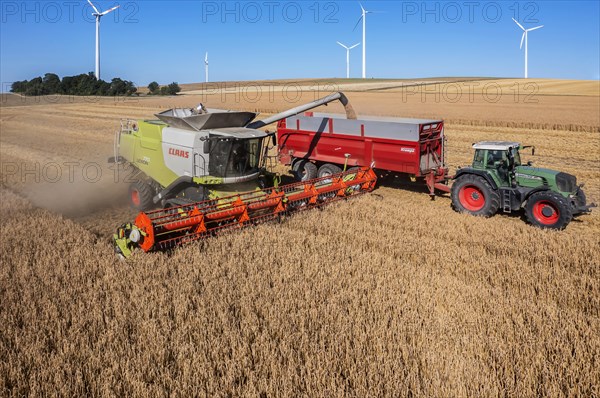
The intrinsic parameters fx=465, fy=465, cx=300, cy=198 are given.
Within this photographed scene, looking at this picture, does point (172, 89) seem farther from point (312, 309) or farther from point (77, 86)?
point (312, 309)

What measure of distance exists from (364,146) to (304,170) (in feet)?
7.62

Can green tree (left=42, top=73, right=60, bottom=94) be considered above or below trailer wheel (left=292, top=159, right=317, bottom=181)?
above

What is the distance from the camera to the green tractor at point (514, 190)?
871cm

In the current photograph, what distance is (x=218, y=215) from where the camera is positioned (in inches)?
319

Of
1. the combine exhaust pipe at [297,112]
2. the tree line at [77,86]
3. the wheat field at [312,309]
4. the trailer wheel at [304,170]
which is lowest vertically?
the wheat field at [312,309]

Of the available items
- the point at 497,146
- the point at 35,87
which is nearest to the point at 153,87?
→ the point at 35,87

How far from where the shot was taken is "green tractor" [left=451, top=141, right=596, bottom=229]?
8711mm

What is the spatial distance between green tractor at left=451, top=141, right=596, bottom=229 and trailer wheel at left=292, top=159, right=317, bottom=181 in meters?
4.42

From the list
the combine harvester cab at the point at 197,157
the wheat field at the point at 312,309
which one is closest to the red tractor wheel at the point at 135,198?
the combine harvester cab at the point at 197,157

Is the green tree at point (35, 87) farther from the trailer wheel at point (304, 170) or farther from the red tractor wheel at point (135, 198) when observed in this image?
the red tractor wheel at point (135, 198)

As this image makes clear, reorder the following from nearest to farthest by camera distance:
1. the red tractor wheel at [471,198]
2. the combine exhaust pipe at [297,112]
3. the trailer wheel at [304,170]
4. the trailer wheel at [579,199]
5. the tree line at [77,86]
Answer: the trailer wheel at [579,199] < the red tractor wheel at [471,198] < the combine exhaust pipe at [297,112] < the trailer wheel at [304,170] < the tree line at [77,86]

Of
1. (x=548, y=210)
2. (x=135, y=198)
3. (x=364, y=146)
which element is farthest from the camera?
(x=364, y=146)

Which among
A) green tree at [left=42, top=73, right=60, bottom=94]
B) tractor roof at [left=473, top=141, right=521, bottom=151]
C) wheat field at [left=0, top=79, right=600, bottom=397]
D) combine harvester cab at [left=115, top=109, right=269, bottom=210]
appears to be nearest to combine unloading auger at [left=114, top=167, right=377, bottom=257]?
wheat field at [left=0, top=79, right=600, bottom=397]

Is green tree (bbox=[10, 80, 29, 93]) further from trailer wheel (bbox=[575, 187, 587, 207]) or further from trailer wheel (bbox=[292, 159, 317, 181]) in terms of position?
trailer wheel (bbox=[575, 187, 587, 207])
